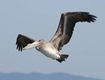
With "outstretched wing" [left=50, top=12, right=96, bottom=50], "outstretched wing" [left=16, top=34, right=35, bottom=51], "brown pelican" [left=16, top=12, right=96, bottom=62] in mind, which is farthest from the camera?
"outstretched wing" [left=16, top=34, right=35, bottom=51]

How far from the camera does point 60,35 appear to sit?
26.3 meters

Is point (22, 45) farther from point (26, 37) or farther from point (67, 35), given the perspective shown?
point (67, 35)

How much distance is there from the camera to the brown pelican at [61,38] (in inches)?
957

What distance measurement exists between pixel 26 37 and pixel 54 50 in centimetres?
306

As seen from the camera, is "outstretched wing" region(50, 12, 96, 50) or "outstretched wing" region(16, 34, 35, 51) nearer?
"outstretched wing" region(50, 12, 96, 50)

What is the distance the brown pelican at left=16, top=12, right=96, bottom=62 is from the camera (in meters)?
24.3

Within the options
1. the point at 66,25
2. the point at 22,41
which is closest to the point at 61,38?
the point at 66,25

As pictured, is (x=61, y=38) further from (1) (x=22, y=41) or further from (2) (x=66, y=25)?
(1) (x=22, y=41)

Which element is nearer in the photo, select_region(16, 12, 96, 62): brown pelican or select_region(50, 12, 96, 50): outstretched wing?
select_region(16, 12, 96, 62): brown pelican

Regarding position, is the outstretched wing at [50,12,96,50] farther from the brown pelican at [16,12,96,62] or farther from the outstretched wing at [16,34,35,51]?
the outstretched wing at [16,34,35,51]

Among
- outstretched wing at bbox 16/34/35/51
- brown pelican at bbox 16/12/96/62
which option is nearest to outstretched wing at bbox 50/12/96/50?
brown pelican at bbox 16/12/96/62

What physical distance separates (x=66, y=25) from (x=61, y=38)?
2.25ft

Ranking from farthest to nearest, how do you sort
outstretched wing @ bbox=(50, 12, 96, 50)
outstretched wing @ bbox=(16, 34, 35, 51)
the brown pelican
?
outstretched wing @ bbox=(16, 34, 35, 51) → outstretched wing @ bbox=(50, 12, 96, 50) → the brown pelican

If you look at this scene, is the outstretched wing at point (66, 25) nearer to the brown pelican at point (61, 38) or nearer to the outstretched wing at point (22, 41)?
the brown pelican at point (61, 38)
